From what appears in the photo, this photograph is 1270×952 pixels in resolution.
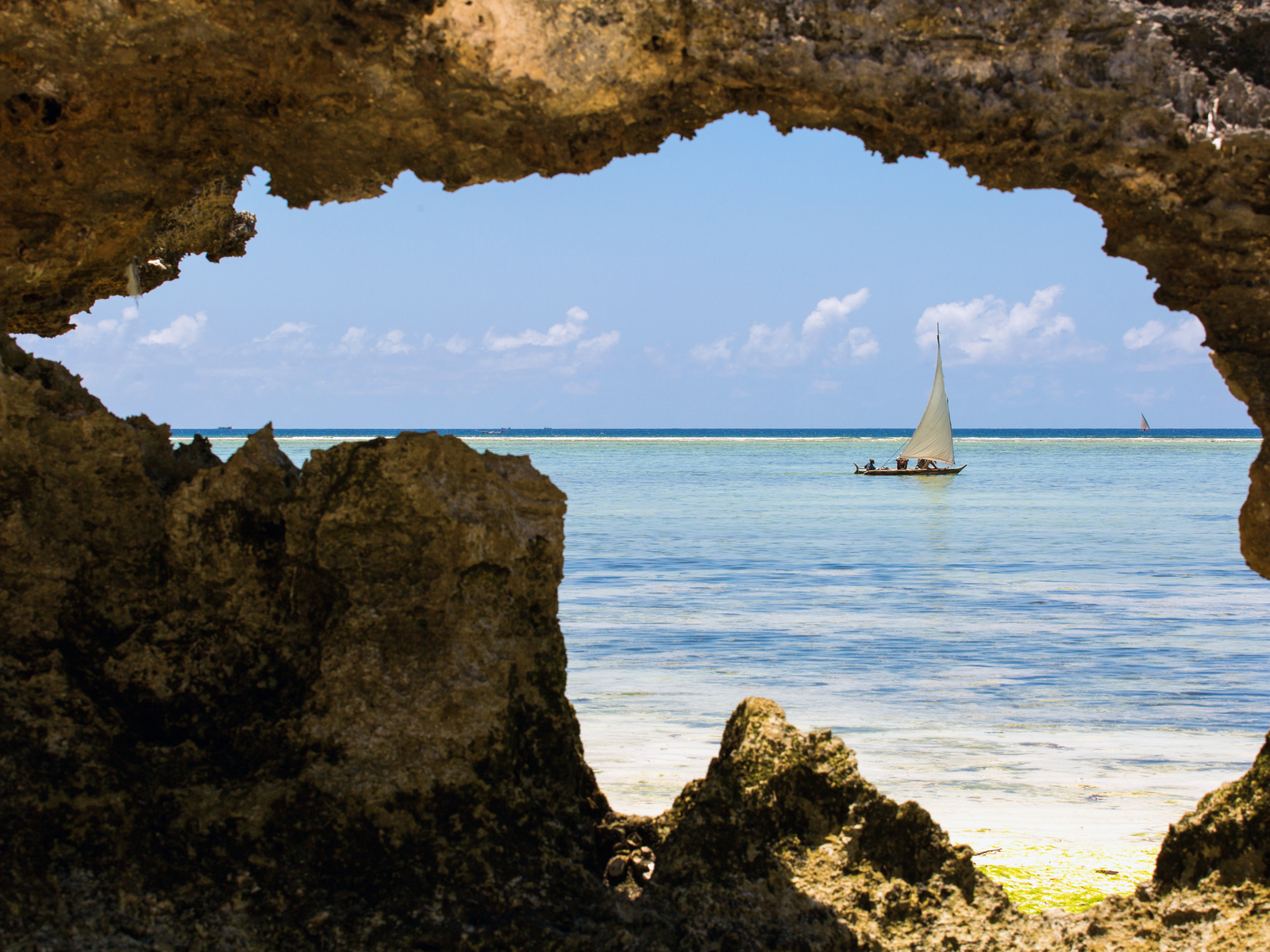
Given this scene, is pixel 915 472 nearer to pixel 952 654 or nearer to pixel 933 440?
pixel 933 440

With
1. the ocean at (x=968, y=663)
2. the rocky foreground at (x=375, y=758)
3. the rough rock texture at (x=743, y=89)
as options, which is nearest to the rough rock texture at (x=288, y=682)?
the rocky foreground at (x=375, y=758)

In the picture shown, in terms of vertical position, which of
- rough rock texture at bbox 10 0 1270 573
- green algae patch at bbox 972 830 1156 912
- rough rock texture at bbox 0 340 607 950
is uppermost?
rough rock texture at bbox 10 0 1270 573

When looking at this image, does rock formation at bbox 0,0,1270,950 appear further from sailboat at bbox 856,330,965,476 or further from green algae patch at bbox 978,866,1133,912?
sailboat at bbox 856,330,965,476

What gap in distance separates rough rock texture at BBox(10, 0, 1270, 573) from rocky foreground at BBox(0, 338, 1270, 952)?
0.86m

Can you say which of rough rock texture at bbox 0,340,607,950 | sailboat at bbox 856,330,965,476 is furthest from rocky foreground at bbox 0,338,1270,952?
sailboat at bbox 856,330,965,476

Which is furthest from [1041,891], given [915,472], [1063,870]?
[915,472]

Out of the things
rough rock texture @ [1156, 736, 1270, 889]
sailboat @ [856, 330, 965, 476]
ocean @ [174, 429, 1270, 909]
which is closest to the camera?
rough rock texture @ [1156, 736, 1270, 889]

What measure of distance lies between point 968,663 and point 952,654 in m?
0.28

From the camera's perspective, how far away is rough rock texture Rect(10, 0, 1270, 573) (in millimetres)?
2750

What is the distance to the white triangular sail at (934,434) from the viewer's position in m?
37.3

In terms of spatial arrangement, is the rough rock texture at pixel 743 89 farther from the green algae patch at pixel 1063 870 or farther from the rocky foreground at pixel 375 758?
the green algae patch at pixel 1063 870

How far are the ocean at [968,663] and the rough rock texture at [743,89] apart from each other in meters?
2.41

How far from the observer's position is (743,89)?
2.92m

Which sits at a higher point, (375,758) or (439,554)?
(439,554)
